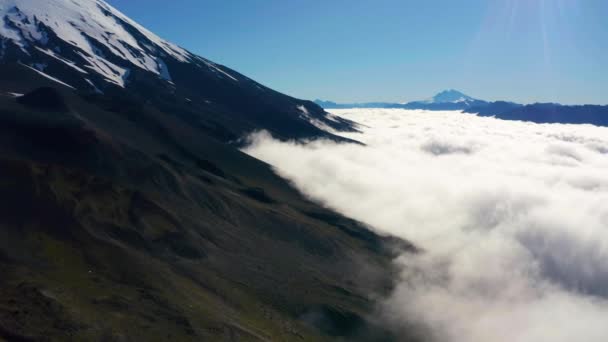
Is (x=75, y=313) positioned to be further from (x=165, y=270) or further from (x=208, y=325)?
(x=165, y=270)

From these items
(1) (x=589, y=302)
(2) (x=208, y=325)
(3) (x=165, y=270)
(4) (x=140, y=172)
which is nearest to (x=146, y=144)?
(4) (x=140, y=172)

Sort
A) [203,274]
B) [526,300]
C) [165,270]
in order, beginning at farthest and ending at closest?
[526,300] → [203,274] → [165,270]

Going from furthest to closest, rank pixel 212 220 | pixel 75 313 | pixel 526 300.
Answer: pixel 526 300 → pixel 212 220 → pixel 75 313

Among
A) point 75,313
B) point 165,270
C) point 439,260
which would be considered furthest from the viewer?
point 439,260

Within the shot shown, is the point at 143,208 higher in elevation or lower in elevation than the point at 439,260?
higher

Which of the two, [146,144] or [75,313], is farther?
[146,144]

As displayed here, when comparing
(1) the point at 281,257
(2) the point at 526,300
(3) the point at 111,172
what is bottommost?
(2) the point at 526,300

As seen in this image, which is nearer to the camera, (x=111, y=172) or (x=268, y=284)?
(x=268, y=284)

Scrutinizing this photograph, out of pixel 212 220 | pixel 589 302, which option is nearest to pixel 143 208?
pixel 212 220

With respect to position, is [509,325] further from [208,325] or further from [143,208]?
[143,208]
